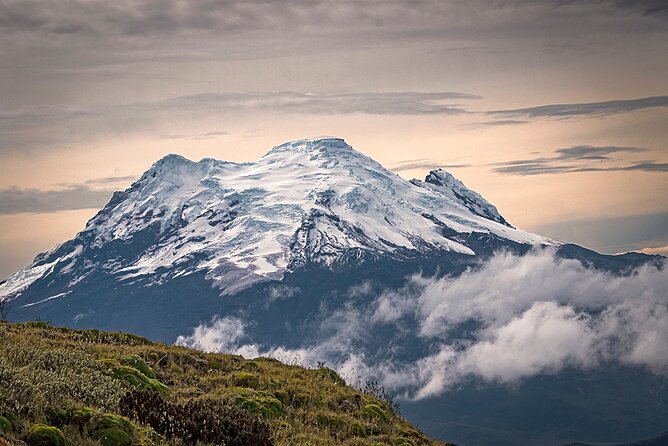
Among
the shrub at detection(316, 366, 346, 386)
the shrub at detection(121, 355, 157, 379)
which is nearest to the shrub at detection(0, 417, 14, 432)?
the shrub at detection(121, 355, 157, 379)

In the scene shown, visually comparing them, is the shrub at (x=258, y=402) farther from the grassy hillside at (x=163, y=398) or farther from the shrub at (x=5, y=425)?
the shrub at (x=5, y=425)

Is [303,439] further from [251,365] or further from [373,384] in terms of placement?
[373,384]

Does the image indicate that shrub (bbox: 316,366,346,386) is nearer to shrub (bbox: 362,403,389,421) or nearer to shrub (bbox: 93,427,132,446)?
shrub (bbox: 362,403,389,421)

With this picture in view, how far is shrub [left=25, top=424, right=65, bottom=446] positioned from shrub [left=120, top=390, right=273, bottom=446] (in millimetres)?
3257

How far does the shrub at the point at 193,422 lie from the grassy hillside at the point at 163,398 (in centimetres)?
3

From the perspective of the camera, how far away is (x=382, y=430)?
103 feet

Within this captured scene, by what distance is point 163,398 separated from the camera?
28.1 m

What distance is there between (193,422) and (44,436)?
179 inches

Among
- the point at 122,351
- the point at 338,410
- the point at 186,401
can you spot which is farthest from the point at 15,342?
the point at 338,410

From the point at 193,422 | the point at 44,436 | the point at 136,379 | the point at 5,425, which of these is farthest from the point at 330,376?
the point at 5,425

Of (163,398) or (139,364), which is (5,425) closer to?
(163,398)

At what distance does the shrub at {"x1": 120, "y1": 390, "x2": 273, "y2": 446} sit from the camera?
81.0ft

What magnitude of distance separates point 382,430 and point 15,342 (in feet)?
39.3

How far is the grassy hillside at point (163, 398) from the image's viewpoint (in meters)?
23.0
